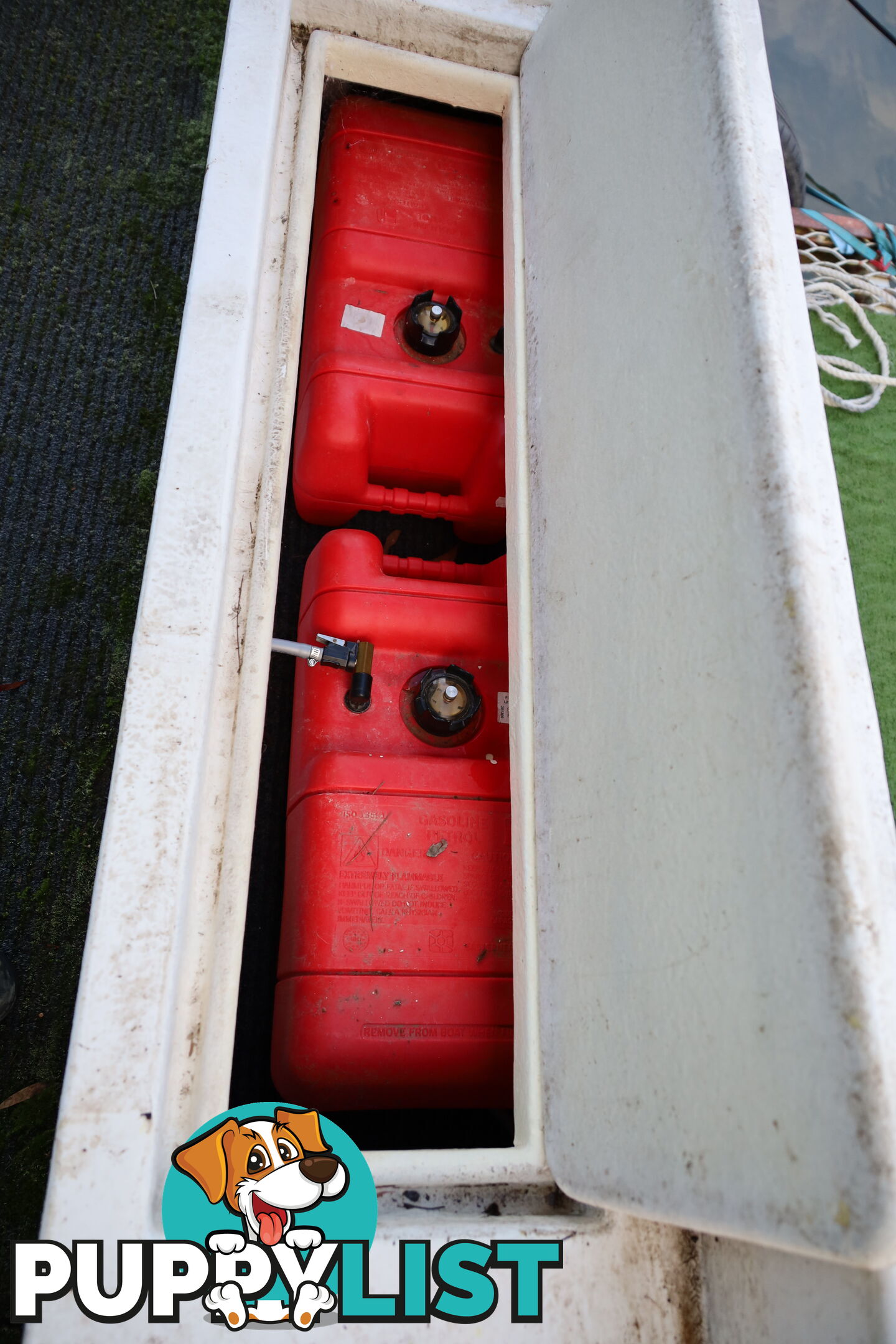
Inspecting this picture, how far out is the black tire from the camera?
1405 millimetres

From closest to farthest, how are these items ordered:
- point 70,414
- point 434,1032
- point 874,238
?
point 434,1032 → point 70,414 → point 874,238

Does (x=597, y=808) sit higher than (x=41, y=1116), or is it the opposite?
(x=597, y=808)

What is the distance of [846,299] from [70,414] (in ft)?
4.47

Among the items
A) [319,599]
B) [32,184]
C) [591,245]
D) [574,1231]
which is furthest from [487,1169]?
[32,184]

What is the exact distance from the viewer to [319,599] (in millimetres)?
940

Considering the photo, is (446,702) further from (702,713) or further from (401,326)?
(401,326)

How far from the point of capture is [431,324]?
1036 mm

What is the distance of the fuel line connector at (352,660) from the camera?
873mm

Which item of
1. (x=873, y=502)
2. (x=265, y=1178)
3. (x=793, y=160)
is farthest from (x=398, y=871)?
(x=793, y=160)

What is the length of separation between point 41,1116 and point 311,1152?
632 millimetres

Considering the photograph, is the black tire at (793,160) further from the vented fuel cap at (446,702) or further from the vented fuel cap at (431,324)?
the vented fuel cap at (446,702)

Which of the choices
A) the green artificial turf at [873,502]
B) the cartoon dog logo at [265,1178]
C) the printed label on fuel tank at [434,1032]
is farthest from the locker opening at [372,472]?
the green artificial turf at [873,502]

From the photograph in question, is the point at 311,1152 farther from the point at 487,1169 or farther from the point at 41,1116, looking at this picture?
the point at 41,1116

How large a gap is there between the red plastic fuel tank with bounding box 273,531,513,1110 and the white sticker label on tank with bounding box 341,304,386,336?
13.8 inches
